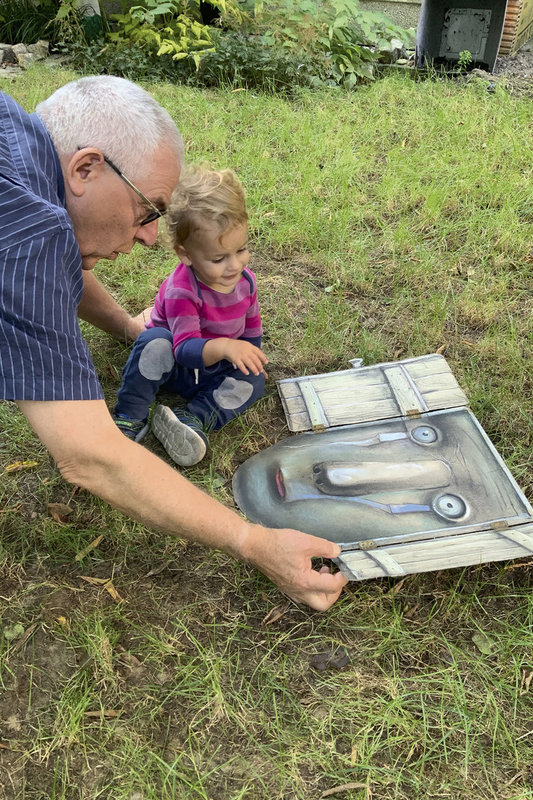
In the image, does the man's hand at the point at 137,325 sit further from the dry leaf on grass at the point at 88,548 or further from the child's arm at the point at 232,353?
the dry leaf on grass at the point at 88,548

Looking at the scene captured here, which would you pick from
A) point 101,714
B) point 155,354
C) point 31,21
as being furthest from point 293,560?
point 31,21

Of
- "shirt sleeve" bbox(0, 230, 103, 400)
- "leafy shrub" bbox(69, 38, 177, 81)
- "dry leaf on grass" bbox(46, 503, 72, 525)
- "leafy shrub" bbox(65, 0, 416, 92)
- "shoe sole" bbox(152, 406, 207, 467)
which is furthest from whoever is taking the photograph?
"leafy shrub" bbox(69, 38, 177, 81)

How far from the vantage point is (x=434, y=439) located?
8.05 feet

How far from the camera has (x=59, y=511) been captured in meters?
2.28

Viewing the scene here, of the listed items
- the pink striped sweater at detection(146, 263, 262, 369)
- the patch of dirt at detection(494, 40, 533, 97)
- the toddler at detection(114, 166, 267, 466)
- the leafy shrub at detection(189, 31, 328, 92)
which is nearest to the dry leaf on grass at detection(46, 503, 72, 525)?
the toddler at detection(114, 166, 267, 466)

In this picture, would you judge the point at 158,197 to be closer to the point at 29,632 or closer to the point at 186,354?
the point at 186,354

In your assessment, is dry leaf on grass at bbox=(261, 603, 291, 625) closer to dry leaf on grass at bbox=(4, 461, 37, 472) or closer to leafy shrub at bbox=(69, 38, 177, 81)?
dry leaf on grass at bbox=(4, 461, 37, 472)

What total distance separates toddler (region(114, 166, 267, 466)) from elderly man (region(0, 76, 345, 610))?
366 mm

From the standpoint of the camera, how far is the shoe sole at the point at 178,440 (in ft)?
7.76

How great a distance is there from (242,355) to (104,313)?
75 cm

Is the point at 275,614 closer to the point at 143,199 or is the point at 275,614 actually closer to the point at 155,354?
the point at 155,354

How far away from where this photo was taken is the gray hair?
1679mm

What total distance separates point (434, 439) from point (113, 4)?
5961 mm

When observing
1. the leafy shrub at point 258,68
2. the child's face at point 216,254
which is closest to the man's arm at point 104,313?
the child's face at point 216,254
